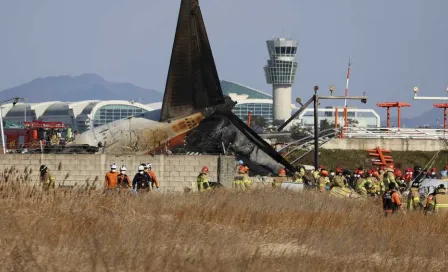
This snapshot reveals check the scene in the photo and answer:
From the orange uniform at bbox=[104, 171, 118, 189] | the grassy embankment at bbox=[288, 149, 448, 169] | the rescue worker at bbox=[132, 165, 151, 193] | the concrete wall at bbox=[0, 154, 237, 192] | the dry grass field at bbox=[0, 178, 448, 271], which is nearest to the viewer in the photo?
the dry grass field at bbox=[0, 178, 448, 271]

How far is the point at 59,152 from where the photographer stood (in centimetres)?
4422

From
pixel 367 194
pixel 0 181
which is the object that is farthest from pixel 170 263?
pixel 367 194

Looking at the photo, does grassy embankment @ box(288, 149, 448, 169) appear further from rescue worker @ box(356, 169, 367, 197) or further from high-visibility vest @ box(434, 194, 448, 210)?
high-visibility vest @ box(434, 194, 448, 210)

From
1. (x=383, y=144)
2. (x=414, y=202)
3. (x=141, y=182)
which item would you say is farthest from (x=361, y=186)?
(x=383, y=144)

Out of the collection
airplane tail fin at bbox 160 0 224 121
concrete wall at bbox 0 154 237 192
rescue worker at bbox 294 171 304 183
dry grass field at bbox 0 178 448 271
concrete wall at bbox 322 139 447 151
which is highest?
airplane tail fin at bbox 160 0 224 121

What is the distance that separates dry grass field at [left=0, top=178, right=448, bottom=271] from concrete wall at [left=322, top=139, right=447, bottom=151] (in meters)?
37.4

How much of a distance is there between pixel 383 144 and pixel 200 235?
4911 cm

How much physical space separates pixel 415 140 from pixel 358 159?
4.98 metres

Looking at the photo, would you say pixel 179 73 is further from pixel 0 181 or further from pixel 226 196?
pixel 0 181

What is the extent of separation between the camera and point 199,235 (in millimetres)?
19406

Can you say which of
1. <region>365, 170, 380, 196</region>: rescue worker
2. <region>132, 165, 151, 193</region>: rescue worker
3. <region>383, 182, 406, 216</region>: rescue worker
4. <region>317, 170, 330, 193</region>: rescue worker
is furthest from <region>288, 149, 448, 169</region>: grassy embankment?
<region>383, 182, 406, 216</region>: rescue worker

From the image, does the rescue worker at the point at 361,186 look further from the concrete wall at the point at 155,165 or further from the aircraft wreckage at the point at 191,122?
the aircraft wreckage at the point at 191,122

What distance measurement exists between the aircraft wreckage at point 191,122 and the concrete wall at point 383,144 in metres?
18.8

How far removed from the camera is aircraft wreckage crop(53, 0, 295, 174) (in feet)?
156
